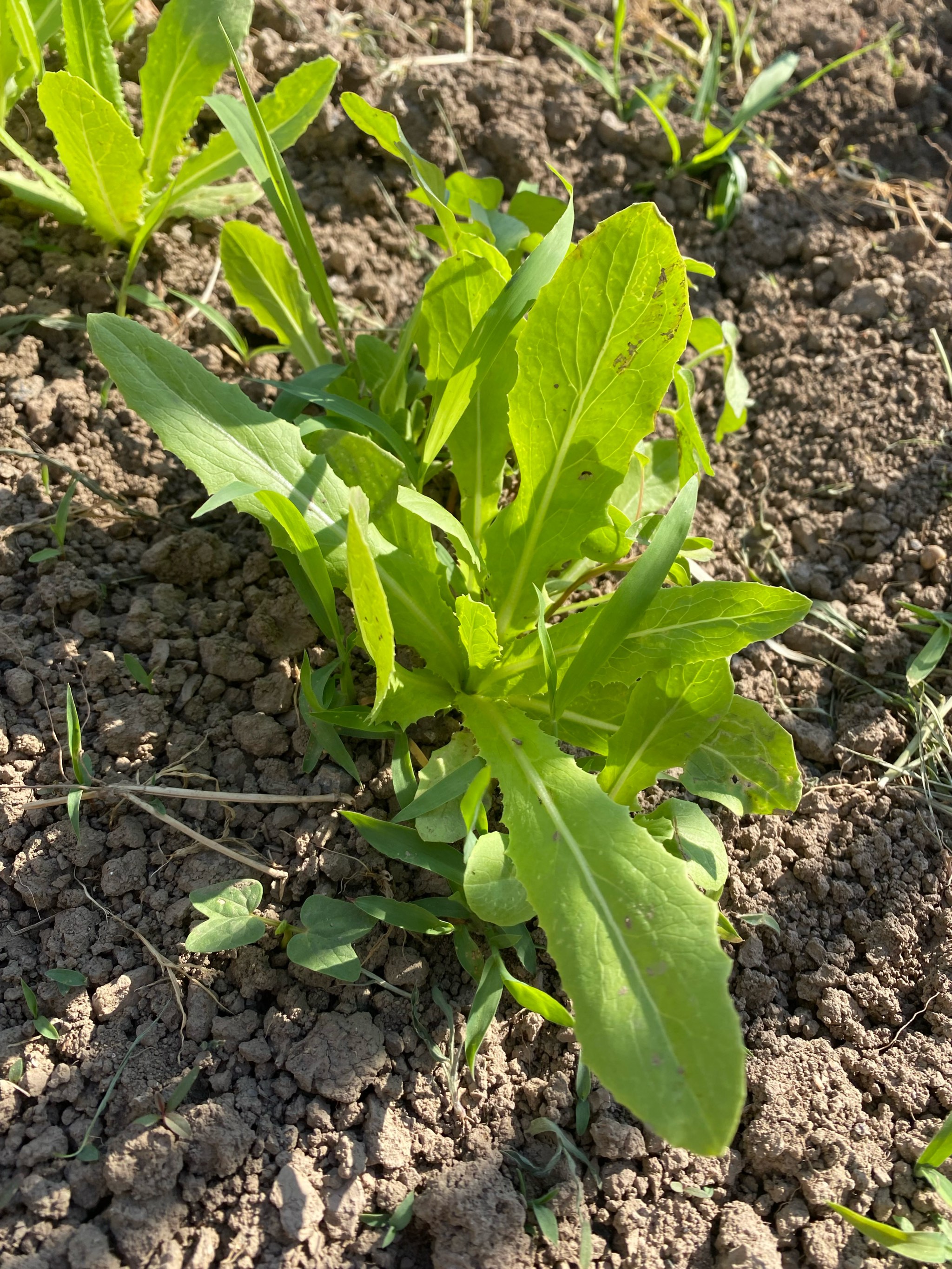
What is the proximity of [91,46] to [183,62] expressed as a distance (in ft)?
0.58

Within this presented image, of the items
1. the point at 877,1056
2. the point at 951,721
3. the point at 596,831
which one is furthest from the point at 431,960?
the point at 951,721

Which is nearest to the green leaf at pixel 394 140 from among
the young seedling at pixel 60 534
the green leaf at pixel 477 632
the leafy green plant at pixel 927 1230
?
the green leaf at pixel 477 632

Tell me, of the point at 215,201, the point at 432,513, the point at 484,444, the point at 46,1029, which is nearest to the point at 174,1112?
the point at 46,1029

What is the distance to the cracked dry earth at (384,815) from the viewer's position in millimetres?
1316

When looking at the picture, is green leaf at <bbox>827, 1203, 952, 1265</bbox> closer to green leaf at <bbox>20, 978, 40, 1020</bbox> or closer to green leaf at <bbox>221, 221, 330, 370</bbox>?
green leaf at <bbox>20, 978, 40, 1020</bbox>

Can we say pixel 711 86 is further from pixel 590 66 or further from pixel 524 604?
pixel 524 604

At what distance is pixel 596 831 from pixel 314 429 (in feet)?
2.86

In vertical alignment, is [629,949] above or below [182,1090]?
above

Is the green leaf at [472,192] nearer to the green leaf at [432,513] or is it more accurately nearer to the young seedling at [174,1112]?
the green leaf at [432,513]

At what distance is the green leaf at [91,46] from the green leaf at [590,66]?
121 cm

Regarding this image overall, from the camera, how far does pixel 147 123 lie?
2.00m

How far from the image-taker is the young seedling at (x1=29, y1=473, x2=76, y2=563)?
→ 1736mm

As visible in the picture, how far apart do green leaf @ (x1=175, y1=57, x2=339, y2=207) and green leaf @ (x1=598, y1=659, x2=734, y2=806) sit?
1.39 m

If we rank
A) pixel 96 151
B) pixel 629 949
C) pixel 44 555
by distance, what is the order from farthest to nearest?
pixel 96 151 < pixel 44 555 < pixel 629 949
